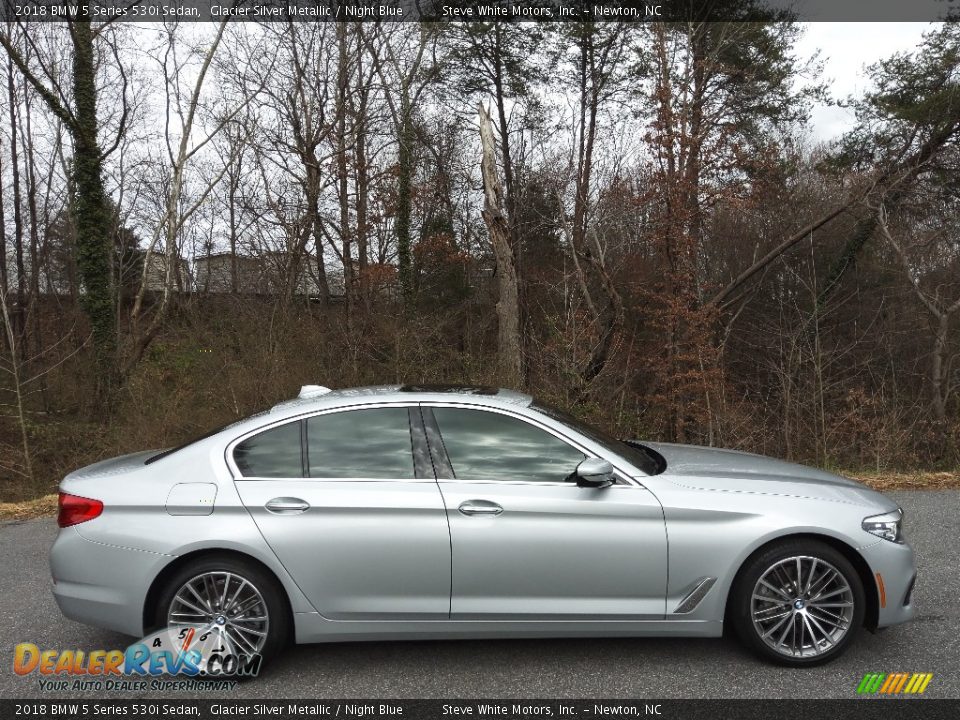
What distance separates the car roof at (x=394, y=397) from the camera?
392 cm

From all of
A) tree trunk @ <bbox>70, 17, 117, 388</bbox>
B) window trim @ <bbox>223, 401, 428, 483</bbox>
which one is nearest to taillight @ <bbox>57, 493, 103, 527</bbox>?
window trim @ <bbox>223, 401, 428, 483</bbox>

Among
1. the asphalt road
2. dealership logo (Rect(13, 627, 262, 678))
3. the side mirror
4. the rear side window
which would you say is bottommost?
the asphalt road

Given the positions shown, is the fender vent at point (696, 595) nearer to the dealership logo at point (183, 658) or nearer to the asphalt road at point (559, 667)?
the asphalt road at point (559, 667)

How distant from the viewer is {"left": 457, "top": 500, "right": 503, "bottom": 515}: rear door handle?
11.7ft

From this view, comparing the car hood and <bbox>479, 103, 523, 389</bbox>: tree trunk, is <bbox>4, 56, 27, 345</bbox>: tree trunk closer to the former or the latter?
<bbox>479, 103, 523, 389</bbox>: tree trunk

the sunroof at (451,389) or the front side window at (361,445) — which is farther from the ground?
the sunroof at (451,389)

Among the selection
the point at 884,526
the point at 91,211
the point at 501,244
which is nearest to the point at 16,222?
the point at 91,211

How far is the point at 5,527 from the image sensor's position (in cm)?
700

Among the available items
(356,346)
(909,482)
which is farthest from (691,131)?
(909,482)

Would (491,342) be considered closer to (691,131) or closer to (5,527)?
(691,131)

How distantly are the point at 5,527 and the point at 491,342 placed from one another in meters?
12.4

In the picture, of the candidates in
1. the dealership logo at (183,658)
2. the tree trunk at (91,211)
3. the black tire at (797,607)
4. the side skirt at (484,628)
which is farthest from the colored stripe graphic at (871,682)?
the tree trunk at (91,211)

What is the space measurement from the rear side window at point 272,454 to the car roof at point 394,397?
129mm

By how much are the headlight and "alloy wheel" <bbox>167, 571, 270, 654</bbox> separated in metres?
3.10
